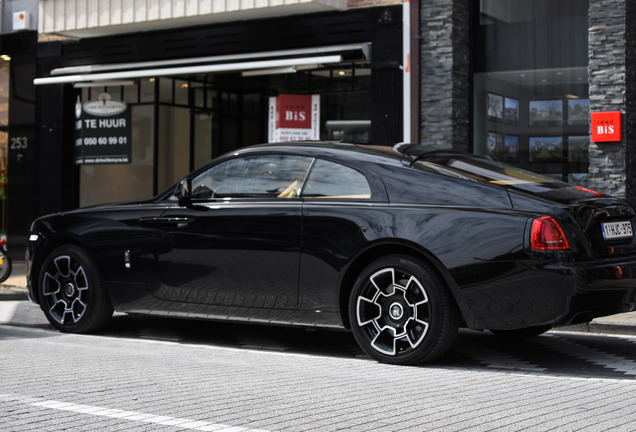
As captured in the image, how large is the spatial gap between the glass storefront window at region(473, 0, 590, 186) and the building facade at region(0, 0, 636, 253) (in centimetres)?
2

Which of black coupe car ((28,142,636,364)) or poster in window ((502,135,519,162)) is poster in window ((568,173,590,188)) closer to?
poster in window ((502,135,519,162))

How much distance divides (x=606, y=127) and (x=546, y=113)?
88 cm

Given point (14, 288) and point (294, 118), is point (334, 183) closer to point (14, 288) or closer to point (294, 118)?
point (14, 288)

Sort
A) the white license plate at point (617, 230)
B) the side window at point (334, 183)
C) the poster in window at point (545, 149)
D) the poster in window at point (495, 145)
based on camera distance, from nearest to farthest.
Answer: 1. the white license plate at point (617, 230)
2. the side window at point (334, 183)
3. the poster in window at point (545, 149)
4. the poster in window at point (495, 145)

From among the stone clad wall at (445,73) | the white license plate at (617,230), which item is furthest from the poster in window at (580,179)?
the white license plate at (617,230)

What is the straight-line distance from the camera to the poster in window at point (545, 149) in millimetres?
12240

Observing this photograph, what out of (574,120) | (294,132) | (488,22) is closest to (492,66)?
(488,22)

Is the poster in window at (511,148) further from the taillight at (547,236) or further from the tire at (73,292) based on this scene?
the taillight at (547,236)

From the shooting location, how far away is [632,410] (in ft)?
14.9

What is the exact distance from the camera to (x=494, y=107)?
42.6 feet

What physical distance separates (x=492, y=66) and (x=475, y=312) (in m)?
7.84

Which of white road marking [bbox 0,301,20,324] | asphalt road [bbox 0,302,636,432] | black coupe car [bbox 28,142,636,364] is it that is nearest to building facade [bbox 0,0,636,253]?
white road marking [bbox 0,301,20,324]

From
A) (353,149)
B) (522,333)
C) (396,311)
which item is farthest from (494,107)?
(396,311)

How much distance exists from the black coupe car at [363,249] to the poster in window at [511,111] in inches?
238
